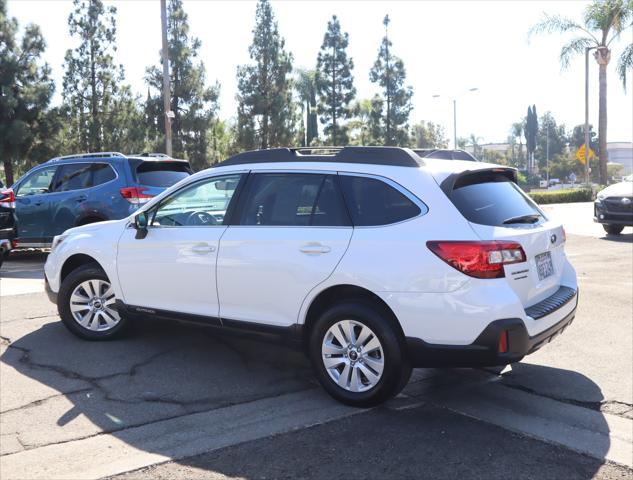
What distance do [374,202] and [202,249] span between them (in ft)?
4.94

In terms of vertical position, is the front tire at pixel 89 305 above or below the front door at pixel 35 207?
below

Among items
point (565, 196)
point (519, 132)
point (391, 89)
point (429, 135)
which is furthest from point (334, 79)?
point (519, 132)

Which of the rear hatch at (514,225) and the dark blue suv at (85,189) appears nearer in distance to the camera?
the rear hatch at (514,225)

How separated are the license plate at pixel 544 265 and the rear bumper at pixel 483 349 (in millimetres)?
479

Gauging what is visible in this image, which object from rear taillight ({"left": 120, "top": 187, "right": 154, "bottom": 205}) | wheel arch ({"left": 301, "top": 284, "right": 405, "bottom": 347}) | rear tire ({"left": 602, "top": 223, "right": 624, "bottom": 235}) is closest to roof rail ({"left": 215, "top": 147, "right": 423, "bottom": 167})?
wheel arch ({"left": 301, "top": 284, "right": 405, "bottom": 347})

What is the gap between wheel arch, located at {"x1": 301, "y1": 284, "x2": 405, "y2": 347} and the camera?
14.3 feet

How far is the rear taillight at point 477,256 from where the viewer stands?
4051 mm

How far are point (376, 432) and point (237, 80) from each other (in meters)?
39.5

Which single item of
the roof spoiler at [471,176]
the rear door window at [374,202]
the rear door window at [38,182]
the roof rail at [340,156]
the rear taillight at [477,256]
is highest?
the rear door window at [38,182]

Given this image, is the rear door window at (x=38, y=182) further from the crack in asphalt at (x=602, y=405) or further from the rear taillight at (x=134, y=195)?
the crack in asphalt at (x=602, y=405)

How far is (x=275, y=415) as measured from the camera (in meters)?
4.43

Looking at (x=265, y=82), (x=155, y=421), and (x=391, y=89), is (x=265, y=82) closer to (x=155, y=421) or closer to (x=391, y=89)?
(x=391, y=89)

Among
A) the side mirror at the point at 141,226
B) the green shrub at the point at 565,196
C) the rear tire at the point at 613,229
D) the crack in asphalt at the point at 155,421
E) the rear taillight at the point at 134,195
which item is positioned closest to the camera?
the crack in asphalt at the point at 155,421

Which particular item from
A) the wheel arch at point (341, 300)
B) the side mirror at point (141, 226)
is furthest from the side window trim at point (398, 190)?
the side mirror at point (141, 226)
